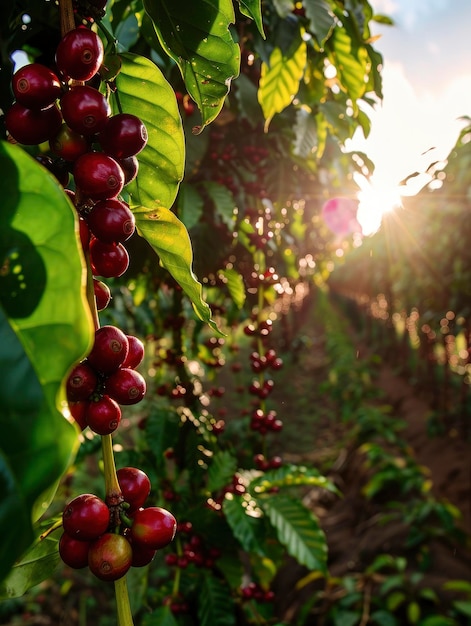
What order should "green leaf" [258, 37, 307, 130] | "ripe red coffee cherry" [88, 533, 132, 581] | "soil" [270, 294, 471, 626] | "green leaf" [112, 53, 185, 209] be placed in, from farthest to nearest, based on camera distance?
"soil" [270, 294, 471, 626], "green leaf" [258, 37, 307, 130], "green leaf" [112, 53, 185, 209], "ripe red coffee cherry" [88, 533, 132, 581]

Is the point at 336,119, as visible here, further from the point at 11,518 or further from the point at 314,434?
the point at 314,434

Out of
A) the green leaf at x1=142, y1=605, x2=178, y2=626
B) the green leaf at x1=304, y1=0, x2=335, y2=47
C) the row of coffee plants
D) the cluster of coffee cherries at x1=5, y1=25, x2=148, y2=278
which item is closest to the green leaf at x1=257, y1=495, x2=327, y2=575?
the green leaf at x1=142, y1=605, x2=178, y2=626

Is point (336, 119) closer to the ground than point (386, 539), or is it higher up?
higher up

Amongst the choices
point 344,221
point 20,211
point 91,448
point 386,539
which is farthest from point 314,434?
point 20,211

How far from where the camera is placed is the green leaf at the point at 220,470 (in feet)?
4.59

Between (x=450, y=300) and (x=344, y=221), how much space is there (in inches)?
184

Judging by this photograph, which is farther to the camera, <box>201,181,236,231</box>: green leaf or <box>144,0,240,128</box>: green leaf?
<box>201,181,236,231</box>: green leaf

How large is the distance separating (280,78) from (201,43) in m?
0.60

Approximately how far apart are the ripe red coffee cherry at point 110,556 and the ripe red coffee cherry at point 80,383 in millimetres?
142

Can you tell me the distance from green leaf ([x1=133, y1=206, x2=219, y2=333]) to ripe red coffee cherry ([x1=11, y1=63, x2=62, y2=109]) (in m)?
0.15

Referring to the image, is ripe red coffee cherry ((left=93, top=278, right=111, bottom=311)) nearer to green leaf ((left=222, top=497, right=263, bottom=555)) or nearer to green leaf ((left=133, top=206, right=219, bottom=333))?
green leaf ((left=133, top=206, right=219, bottom=333))

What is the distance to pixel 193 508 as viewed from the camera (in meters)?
1.38

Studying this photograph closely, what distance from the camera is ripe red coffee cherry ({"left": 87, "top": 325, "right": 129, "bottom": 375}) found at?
0.50 meters

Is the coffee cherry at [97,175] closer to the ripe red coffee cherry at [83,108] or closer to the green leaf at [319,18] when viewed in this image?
the ripe red coffee cherry at [83,108]
